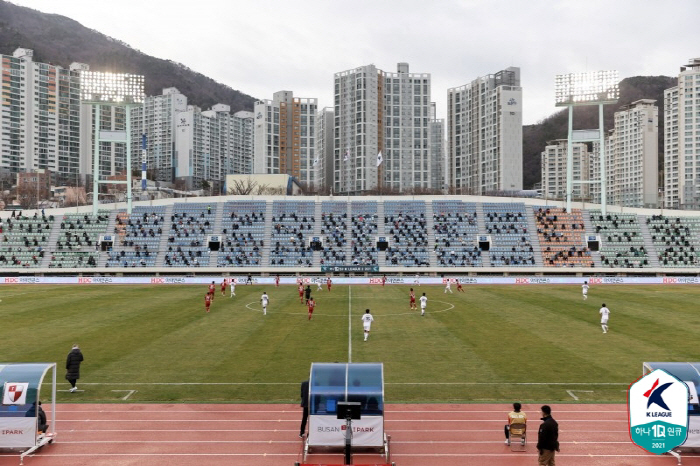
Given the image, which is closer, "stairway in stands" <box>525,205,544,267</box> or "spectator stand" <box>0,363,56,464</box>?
"spectator stand" <box>0,363,56,464</box>

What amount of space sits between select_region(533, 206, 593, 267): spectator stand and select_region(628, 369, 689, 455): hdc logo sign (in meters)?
66.7

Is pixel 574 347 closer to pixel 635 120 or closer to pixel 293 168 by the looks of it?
pixel 293 168

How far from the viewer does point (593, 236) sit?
73.6 metres

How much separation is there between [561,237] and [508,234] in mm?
6732

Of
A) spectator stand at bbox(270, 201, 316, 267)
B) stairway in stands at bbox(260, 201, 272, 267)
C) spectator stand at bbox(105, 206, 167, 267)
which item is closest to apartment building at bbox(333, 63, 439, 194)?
spectator stand at bbox(270, 201, 316, 267)

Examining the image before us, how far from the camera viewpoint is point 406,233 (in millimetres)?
75812

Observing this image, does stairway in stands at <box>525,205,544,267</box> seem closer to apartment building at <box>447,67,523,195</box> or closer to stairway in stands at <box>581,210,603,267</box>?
stairway in stands at <box>581,210,603,267</box>

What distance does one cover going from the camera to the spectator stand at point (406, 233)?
232 feet

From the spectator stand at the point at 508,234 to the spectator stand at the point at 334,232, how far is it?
1874 centimetres

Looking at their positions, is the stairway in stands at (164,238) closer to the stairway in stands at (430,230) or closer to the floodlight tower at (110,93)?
the floodlight tower at (110,93)

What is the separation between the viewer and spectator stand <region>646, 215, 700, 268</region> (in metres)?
68.4

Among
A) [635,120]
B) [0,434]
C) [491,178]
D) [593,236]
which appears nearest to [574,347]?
[0,434]

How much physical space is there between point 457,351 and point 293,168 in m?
154

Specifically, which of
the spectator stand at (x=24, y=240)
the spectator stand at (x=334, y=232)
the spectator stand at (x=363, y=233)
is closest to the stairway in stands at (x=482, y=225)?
the spectator stand at (x=363, y=233)
